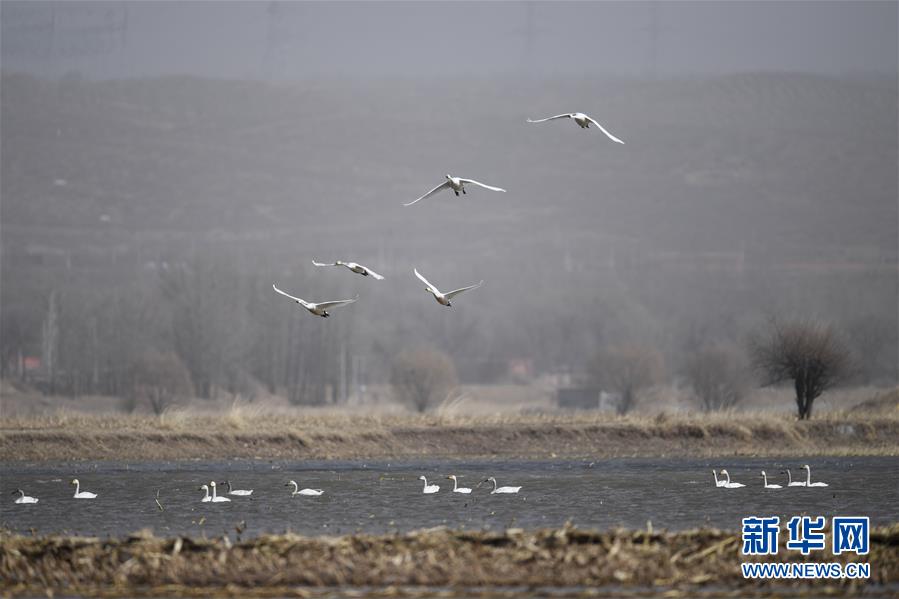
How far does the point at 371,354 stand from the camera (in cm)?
15200

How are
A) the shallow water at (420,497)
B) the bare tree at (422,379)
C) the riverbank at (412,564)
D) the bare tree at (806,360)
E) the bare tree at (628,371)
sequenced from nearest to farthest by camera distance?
the riverbank at (412,564) < the shallow water at (420,497) < the bare tree at (806,360) < the bare tree at (422,379) < the bare tree at (628,371)

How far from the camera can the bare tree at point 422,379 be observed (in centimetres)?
9650

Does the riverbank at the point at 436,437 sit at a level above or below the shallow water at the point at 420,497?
above

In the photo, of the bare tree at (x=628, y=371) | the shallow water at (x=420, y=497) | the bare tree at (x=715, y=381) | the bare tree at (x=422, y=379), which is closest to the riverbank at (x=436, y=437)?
the shallow water at (x=420, y=497)

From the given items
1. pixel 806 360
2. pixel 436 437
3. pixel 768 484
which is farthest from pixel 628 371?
pixel 768 484

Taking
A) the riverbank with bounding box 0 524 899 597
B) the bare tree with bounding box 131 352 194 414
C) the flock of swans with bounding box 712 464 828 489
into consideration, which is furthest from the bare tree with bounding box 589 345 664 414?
the riverbank with bounding box 0 524 899 597

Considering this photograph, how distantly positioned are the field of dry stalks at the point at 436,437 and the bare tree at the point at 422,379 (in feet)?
129

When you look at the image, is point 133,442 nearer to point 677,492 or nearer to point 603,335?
point 677,492

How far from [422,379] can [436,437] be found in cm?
4352

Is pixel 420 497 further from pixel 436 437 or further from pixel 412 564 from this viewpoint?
pixel 436 437

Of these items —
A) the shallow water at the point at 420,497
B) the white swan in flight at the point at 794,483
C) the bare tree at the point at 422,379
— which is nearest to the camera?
the shallow water at the point at 420,497

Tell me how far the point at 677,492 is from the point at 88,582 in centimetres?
1786

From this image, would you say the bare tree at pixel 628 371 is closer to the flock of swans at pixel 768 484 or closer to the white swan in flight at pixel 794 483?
the white swan in flight at pixel 794 483

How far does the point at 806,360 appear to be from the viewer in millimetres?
60594
